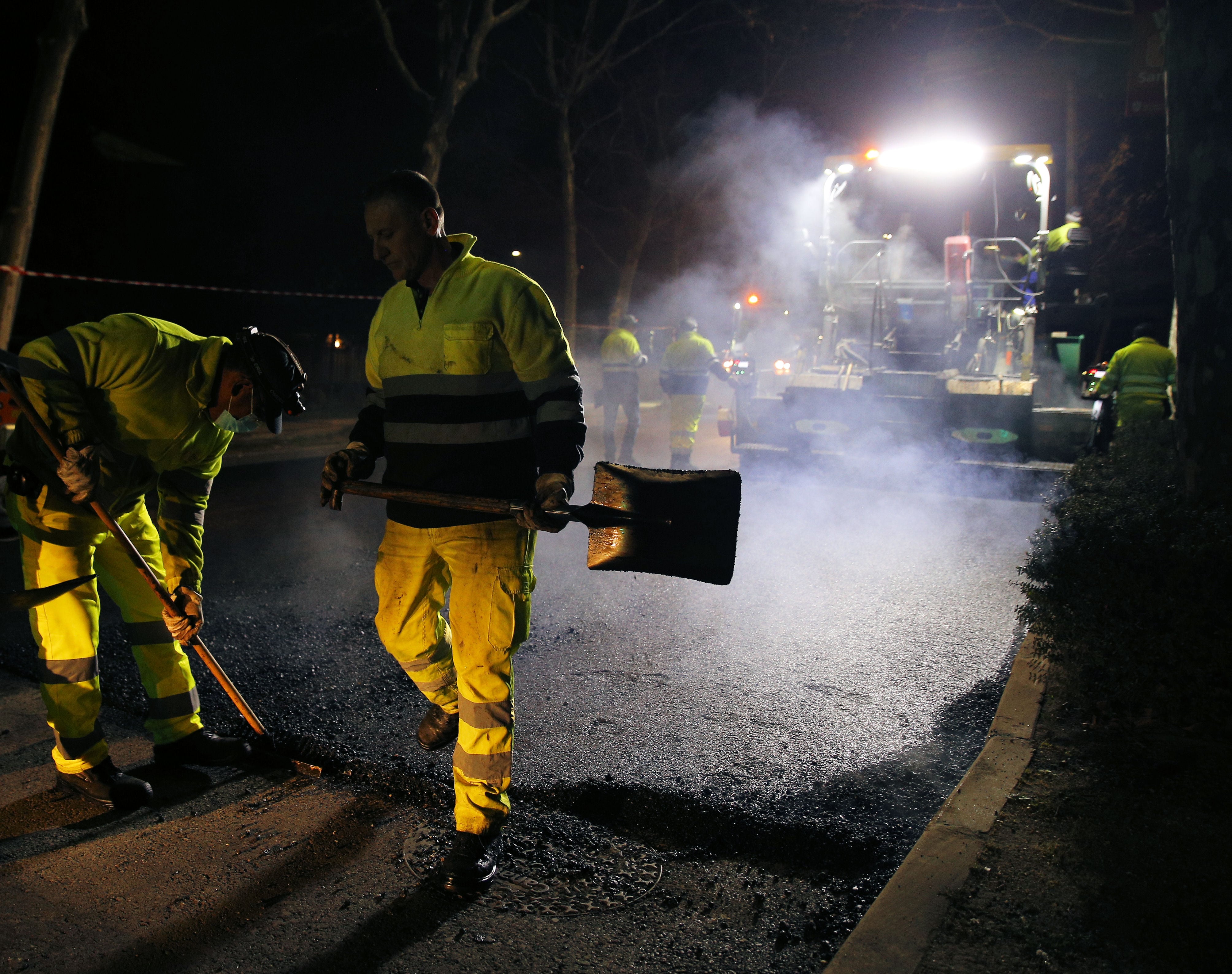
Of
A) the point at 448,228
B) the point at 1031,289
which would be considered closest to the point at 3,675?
the point at 1031,289

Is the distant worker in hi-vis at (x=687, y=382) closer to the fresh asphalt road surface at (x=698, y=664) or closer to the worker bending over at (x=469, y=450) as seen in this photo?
the fresh asphalt road surface at (x=698, y=664)

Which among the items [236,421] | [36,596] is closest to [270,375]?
[236,421]

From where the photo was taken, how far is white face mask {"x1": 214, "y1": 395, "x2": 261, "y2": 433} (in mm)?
3111

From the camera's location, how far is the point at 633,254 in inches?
997

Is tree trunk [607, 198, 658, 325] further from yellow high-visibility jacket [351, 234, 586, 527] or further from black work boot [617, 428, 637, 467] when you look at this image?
yellow high-visibility jacket [351, 234, 586, 527]

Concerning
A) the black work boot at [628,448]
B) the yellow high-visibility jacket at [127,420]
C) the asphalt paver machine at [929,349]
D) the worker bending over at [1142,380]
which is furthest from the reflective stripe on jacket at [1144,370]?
the yellow high-visibility jacket at [127,420]

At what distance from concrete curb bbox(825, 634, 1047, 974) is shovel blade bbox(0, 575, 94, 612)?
2.49 meters

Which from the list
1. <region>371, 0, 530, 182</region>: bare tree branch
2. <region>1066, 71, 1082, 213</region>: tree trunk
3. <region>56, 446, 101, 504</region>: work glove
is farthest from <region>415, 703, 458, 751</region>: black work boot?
<region>1066, 71, 1082, 213</region>: tree trunk

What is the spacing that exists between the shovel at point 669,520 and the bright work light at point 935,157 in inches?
360

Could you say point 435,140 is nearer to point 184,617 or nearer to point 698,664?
point 698,664

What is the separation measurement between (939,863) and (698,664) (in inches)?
78.6

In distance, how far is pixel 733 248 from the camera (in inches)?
1363

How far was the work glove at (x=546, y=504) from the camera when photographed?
2502 millimetres

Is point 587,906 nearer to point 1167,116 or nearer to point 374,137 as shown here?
point 1167,116
